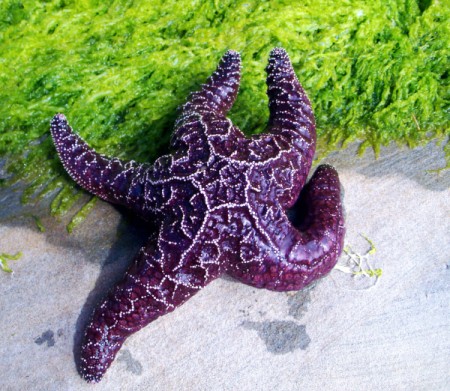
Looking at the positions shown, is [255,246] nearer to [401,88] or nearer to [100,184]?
[100,184]

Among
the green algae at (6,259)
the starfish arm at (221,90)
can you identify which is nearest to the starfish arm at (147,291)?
the green algae at (6,259)

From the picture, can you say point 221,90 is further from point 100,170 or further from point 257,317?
point 257,317

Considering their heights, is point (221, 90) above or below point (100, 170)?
above

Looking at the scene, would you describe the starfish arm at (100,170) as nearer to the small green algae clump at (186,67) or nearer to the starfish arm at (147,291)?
the starfish arm at (147,291)

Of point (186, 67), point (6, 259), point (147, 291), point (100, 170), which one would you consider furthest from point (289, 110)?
point (6, 259)

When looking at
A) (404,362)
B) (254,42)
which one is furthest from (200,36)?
(404,362)

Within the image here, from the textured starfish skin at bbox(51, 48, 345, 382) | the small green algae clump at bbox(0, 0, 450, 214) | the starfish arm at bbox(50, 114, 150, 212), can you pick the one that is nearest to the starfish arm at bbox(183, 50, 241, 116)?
the textured starfish skin at bbox(51, 48, 345, 382)
